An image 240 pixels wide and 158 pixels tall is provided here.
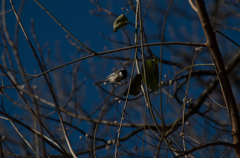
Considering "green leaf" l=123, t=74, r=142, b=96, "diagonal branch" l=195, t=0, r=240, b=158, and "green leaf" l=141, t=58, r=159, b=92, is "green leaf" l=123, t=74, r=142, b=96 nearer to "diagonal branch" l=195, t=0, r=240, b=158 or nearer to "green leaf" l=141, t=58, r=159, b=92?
"green leaf" l=141, t=58, r=159, b=92

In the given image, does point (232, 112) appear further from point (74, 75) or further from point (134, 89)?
point (74, 75)

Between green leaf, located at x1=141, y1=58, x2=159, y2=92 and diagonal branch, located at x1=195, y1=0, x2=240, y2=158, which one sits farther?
green leaf, located at x1=141, y1=58, x2=159, y2=92

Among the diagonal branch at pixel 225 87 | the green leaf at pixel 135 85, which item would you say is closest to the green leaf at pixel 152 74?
the green leaf at pixel 135 85

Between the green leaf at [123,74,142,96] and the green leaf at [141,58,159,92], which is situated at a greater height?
the green leaf at [141,58,159,92]

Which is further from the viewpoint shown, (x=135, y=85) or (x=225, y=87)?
(x=135, y=85)

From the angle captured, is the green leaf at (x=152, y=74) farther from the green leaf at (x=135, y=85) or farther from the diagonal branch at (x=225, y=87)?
the diagonal branch at (x=225, y=87)

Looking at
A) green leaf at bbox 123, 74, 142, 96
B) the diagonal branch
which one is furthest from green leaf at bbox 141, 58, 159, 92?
the diagonal branch

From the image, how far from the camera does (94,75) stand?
5305mm

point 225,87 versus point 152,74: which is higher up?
point 152,74

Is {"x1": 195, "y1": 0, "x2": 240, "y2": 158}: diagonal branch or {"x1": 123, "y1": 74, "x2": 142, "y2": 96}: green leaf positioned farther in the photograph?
{"x1": 123, "y1": 74, "x2": 142, "y2": 96}: green leaf

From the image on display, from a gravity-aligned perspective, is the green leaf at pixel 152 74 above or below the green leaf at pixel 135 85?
above

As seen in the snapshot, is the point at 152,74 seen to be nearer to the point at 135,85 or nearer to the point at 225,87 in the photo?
the point at 135,85

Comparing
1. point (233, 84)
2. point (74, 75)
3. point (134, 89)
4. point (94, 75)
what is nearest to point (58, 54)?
point (94, 75)

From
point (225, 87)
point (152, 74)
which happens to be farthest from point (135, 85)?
point (225, 87)
